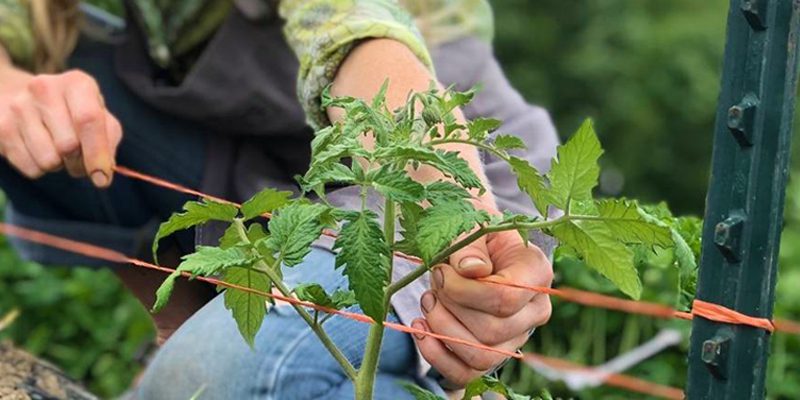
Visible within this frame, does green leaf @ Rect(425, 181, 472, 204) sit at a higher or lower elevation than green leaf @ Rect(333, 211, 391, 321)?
higher

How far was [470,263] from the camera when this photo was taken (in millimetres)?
1263

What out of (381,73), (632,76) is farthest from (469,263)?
(632,76)

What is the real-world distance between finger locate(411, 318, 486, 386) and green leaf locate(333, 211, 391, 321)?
188 millimetres

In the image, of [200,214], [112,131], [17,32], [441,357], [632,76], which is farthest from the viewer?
[632,76]

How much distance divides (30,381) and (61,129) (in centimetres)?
40

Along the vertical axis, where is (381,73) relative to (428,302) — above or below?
above

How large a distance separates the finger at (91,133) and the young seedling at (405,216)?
1.25 feet

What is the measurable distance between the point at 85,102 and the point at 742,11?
0.72m

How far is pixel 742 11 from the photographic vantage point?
1.25m

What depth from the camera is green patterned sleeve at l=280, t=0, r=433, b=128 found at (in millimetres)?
1591

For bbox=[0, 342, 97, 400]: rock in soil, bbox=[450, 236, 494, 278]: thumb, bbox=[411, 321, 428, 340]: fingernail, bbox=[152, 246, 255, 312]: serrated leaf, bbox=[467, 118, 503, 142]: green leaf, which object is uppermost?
bbox=[467, 118, 503, 142]: green leaf

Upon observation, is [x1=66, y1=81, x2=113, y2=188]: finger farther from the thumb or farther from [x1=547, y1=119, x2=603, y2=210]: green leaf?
[x1=547, y1=119, x2=603, y2=210]: green leaf

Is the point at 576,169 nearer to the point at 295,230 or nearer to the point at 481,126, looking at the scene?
the point at 481,126

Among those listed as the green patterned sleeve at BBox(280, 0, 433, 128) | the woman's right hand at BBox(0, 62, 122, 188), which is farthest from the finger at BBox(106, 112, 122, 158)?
the green patterned sleeve at BBox(280, 0, 433, 128)
